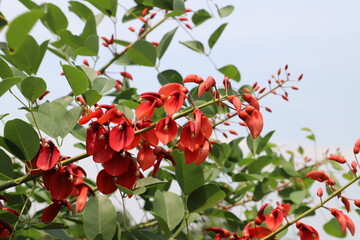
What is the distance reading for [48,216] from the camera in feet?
3.75

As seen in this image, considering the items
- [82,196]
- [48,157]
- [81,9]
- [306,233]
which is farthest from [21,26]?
[81,9]

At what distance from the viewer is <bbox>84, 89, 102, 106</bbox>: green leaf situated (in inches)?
41.4

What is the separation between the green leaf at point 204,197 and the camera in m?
1.14

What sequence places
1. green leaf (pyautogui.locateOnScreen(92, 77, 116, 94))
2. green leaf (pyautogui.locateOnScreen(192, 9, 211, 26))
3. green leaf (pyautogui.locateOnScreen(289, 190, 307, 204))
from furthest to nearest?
green leaf (pyautogui.locateOnScreen(289, 190, 307, 204)) → green leaf (pyautogui.locateOnScreen(192, 9, 211, 26)) → green leaf (pyautogui.locateOnScreen(92, 77, 116, 94))

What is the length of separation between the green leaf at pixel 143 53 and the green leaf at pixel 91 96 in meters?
0.51

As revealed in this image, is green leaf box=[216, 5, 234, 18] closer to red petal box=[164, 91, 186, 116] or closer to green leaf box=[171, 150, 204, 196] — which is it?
green leaf box=[171, 150, 204, 196]

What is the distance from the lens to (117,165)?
99 centimetres

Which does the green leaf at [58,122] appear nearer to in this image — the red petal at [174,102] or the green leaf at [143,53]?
the red petal at [174,102]

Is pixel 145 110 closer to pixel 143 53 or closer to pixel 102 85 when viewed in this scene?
pixel 102 85

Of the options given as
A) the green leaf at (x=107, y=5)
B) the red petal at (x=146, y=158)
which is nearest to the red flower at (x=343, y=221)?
the red petal at (x=146, y=158)

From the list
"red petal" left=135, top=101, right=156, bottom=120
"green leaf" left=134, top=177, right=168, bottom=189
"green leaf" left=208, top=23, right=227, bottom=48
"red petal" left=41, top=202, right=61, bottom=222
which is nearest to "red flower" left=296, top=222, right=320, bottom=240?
"green leaf" left=134, top=177, right=168, bottom=189

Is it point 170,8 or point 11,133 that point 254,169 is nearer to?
point 170,8

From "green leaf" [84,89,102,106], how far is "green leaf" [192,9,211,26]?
1033 mm

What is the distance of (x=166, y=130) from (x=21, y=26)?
418mm
